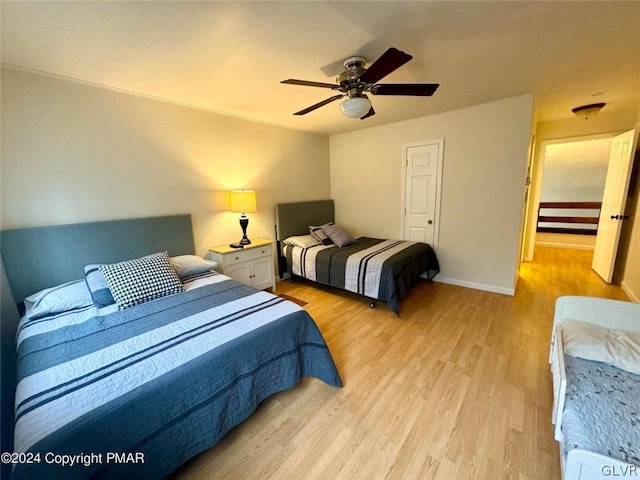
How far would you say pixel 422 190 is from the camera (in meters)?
3.67

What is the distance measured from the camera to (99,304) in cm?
184

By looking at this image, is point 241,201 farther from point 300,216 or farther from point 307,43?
point 307,43

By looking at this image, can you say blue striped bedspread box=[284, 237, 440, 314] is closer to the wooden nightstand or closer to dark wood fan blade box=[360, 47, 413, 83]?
the wooden nightstand

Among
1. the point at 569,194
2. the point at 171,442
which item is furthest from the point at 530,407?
the point at 569,194

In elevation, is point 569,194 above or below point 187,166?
below

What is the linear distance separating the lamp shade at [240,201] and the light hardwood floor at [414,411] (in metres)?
1.60

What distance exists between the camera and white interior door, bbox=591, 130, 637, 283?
10.4ft

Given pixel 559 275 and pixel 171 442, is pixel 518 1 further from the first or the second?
pixel 559 275

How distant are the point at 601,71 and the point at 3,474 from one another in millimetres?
4510

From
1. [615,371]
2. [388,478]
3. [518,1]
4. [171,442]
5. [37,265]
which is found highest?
[518,1]

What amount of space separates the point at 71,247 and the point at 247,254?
1.57 metres

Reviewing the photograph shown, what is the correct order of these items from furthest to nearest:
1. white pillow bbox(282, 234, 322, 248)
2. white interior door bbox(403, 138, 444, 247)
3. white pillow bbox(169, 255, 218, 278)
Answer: white pillow bbox(282, 234, 322, 248) → white interior door bbox(403, 138, 444, 247) → white pillow bbox(169, 255, 218, 278)

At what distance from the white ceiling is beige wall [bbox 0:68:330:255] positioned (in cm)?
21

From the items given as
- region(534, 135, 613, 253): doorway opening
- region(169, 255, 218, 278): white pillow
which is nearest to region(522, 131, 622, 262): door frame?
region(534, 135, 613, 253): doorway opening
